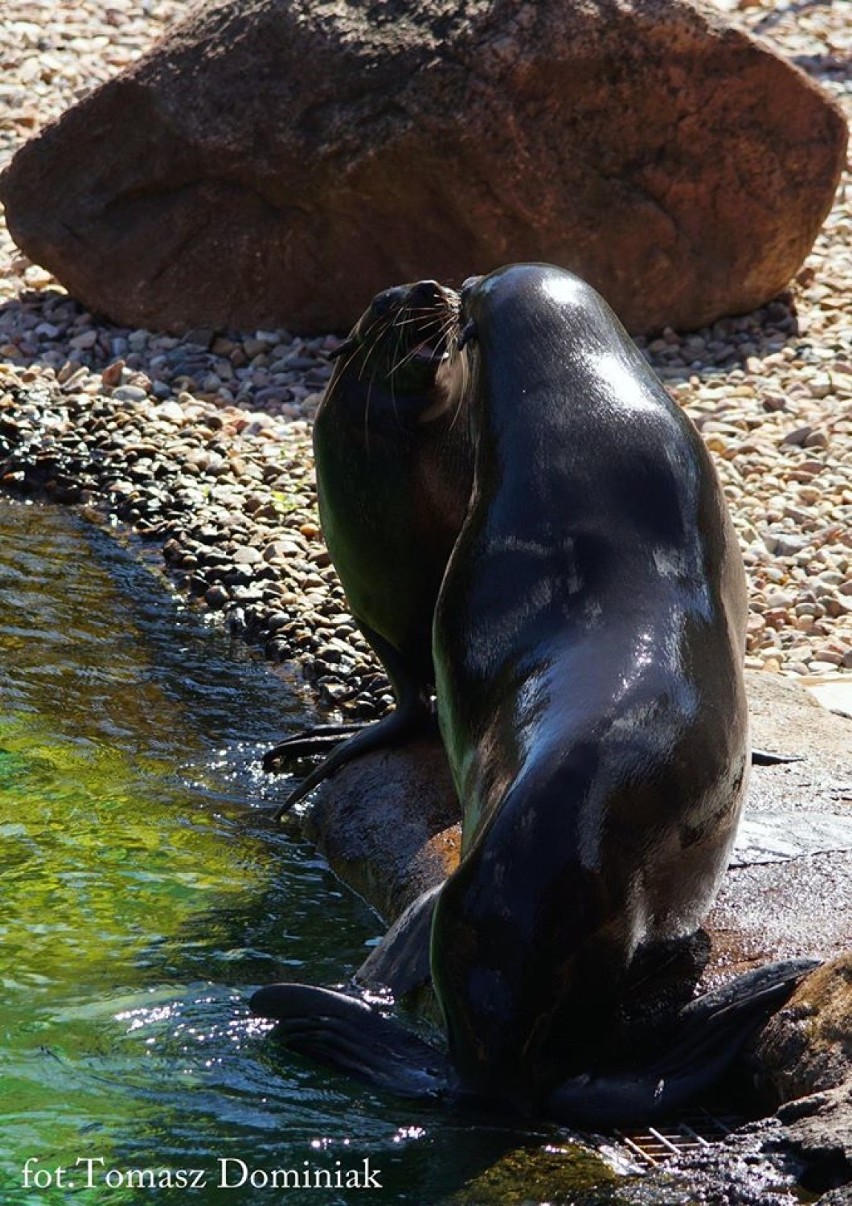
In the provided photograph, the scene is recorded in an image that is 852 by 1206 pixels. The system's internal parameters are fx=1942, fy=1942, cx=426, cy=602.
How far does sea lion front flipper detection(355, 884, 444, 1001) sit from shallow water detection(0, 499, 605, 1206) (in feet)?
1.04

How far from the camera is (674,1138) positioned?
367 centimetres

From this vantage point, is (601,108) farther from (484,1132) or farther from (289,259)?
(484,1132)

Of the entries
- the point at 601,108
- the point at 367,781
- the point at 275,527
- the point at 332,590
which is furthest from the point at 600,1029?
the point at 601,108

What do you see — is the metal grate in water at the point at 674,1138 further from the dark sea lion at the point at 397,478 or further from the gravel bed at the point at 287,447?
the gravel bed at the point at 287,447

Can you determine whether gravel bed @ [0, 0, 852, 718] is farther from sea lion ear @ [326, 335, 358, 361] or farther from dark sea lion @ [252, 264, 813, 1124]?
dark sea lion @ [252, 264, 813, 1124]

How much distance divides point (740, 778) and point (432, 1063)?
0.95m

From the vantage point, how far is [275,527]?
8.43 metres

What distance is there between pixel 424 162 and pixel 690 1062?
6717mm

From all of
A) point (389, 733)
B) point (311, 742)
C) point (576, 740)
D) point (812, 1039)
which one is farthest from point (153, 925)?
point (812, 1039)

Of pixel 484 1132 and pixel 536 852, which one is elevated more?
pixel 536 852

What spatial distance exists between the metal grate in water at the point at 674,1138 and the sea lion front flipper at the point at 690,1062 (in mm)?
34

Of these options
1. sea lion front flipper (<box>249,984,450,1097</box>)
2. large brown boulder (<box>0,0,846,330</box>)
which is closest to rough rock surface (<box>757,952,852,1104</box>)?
sea lion front flipper (<box>249,984,450,1097</box>)

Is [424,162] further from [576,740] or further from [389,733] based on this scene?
[576,740]

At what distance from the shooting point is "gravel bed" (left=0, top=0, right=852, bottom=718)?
7.43 metres
